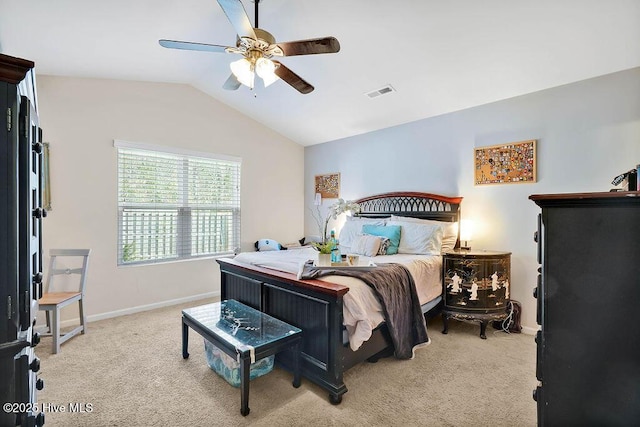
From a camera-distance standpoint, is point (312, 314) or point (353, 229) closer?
point (312, 314)

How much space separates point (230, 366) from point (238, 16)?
2.34 metres

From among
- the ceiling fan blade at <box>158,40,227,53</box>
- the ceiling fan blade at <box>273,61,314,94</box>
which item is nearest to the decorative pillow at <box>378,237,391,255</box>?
the ceiling fan blade at <box>273,61,314,94</box>

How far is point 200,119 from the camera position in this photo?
4.38m

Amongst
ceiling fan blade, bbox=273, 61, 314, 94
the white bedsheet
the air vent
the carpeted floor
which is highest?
the air vent

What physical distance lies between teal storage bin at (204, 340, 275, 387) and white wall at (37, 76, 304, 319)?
2.03m

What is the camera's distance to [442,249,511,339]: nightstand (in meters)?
3.06

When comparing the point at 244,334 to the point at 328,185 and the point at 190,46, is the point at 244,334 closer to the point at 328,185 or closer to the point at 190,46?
the point at 190,46

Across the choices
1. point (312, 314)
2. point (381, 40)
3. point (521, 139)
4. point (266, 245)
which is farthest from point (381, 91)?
point (266, 245)

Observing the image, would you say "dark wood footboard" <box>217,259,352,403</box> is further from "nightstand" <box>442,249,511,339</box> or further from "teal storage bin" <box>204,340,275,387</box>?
"nightstand" <box>442,249,511,339</box>

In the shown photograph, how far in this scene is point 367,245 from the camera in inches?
139

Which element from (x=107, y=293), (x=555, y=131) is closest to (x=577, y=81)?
(x=555, y=131)

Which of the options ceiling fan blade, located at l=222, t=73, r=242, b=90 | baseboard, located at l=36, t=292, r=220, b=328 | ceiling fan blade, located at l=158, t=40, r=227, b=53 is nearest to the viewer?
ceiling fan blade, located at l=158, t=40, r=227, b=53

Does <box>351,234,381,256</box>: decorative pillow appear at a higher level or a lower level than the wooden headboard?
lower

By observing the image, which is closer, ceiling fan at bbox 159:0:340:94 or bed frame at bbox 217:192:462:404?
ceiling fan at bbox 159:0:340:94
